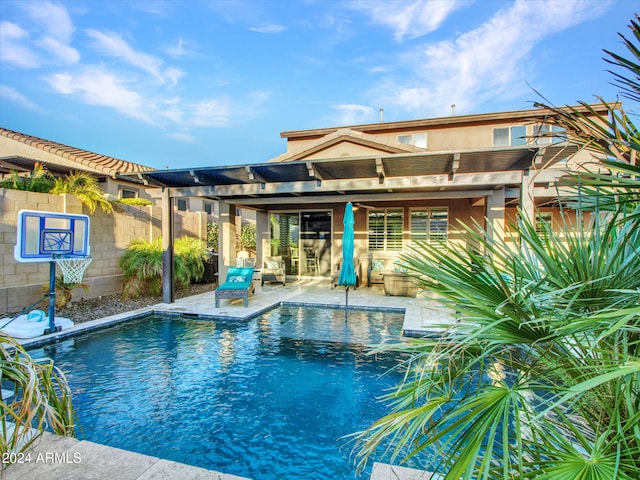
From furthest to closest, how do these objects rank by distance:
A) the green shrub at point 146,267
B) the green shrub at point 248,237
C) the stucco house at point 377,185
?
the green shrub at point 248,237
the green shrub at point 146,267
the stucco house at point 377,185

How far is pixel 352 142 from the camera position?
12.0m

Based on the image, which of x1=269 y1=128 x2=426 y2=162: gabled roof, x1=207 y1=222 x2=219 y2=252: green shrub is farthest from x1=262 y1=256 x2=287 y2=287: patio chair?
x1=207 y1=222 x2=219 y2=252: green shrub

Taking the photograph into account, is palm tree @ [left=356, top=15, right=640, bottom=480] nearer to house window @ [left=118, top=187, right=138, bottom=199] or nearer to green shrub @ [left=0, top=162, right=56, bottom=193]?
green shrub @ [left=0, top=162, right=56, bottom=193]

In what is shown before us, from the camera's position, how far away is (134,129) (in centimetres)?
4859

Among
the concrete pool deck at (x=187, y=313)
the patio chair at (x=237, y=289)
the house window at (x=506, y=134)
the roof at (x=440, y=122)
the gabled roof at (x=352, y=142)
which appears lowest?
the concrete pool deck at (x=187, y=313)

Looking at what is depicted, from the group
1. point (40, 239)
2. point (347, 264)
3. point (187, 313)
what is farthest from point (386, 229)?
point (40, 239)

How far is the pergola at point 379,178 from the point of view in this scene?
685 cm

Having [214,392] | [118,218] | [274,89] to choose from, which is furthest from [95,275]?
[274,89]

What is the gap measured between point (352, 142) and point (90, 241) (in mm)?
8837

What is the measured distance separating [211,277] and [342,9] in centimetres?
1106

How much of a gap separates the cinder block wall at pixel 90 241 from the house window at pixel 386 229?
7.56m

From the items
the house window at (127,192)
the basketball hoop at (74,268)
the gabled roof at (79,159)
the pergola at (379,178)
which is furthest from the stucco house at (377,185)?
the house window at (127,192)

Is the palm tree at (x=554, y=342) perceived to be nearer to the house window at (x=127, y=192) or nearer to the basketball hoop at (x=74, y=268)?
the basketball hoop at (x=74, y=268)

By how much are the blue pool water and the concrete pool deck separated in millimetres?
451
